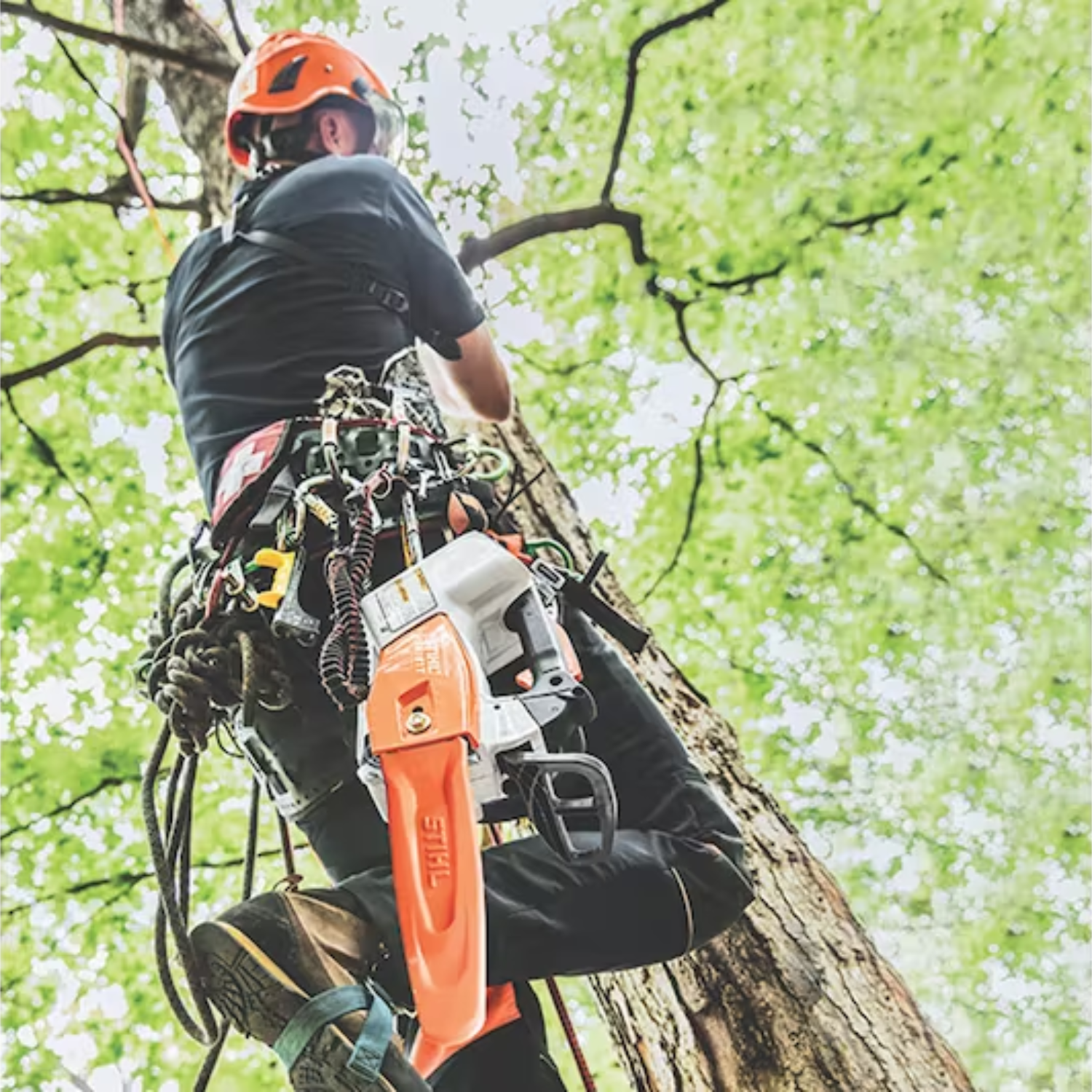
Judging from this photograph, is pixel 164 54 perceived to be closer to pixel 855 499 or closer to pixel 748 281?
pixel 748 281

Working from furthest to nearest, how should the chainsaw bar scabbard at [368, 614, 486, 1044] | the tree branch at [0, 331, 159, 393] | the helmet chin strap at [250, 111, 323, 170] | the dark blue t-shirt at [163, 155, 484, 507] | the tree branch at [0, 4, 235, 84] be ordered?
the tree branch at [0, 331, 159, 393]
the tree branch at [0, 4, 235, 84]
the helmet chin strap at [250, 111, 323, 170]
the dark blue t-shirt at [163, 155, 484, 507]
the chainsaw bar scabbard at [368, 614, 486, 1044]

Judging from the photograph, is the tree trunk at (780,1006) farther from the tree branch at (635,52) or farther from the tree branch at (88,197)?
the tree branch at (88,197)

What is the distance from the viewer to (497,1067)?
1.67 metres

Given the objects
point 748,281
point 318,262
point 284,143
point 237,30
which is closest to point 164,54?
point 237,30

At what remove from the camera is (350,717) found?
1.58m

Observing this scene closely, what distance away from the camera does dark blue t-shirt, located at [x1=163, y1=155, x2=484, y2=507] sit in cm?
197

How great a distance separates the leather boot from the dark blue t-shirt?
96 centimetres

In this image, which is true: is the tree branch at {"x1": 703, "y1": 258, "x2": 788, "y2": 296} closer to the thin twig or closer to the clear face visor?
the thin twig

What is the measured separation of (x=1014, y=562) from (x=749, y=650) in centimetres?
143

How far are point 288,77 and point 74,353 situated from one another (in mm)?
3144

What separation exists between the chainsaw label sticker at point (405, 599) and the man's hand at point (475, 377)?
3.01 ft

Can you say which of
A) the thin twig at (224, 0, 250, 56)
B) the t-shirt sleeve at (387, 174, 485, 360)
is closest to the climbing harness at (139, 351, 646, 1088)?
the t-shirt sleeve at (387, 174, 485, 360)

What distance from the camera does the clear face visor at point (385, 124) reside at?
2.59 m

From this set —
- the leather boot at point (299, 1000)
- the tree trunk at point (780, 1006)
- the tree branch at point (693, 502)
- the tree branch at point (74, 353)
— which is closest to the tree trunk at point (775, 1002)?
the tree trunk at point (780, 1006)
